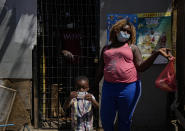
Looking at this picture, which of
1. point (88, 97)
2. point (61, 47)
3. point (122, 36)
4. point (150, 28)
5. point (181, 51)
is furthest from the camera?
point (61, 47)

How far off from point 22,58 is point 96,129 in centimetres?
185

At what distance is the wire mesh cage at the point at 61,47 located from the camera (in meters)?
5.05

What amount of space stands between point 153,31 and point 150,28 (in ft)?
0.24

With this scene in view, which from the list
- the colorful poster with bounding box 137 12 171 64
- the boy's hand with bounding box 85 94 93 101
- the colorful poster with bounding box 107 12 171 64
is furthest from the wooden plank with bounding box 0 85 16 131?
the colorful poster with bounding box 137 12 171 64

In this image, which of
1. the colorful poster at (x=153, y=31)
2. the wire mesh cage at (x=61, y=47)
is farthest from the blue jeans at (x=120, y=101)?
the wire mesh cage at (x=61, y=47)

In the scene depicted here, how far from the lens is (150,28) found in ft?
15.5

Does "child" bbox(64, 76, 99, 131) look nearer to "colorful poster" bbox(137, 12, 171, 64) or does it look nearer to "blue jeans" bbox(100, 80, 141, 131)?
"blue jeans" bbox(100, 80, 141, 131)

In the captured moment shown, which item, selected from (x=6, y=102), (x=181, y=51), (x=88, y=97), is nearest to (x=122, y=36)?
(x=88, y=97)

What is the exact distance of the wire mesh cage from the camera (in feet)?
16.6

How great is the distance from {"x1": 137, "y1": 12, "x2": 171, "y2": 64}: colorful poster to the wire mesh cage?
2.67 feet

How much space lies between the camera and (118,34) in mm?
3447

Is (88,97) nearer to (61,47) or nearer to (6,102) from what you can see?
(61,47)

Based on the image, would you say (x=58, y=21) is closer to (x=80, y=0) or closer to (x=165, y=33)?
(x=80, y=0)

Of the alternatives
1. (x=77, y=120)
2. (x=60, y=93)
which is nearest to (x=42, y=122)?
(x=60, y=93)
